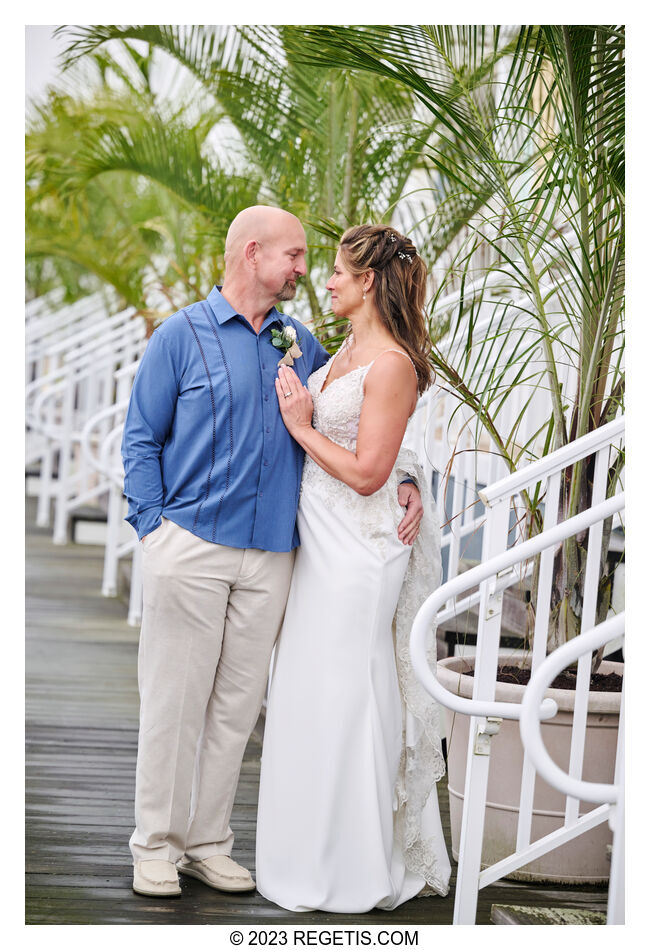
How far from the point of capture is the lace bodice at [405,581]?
288 centimetres

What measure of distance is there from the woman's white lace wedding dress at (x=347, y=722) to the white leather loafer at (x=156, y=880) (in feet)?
0.72

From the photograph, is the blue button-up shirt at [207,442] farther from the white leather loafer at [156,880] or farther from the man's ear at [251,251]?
the white leather loafer at [156,880]

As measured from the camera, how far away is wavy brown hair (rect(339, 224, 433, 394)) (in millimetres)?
2879

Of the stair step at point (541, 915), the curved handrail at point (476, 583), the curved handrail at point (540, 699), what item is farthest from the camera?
the stair step at point (541, 915)

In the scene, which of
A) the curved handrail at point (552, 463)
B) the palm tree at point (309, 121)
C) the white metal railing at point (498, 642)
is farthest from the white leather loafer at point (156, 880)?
the palm tree at point (309, 121)

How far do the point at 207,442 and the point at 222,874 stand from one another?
3.68 ft

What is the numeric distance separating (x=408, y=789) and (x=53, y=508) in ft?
28.7

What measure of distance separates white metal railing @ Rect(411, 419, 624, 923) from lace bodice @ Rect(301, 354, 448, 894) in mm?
257

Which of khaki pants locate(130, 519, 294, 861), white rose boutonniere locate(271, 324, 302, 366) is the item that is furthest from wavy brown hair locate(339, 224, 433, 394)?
khaki pants locate(130, 519, 294, 861)

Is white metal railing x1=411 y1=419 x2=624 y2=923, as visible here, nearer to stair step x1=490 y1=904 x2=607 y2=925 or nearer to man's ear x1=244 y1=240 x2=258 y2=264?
stair step x1=490 y1=904 x2=607 y2=925

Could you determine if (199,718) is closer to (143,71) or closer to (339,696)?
(339,696)

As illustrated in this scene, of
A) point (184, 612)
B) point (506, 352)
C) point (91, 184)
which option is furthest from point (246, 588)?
point (91, 184)

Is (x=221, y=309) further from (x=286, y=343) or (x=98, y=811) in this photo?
(x=98, y=811)

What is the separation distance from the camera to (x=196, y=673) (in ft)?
9.52
